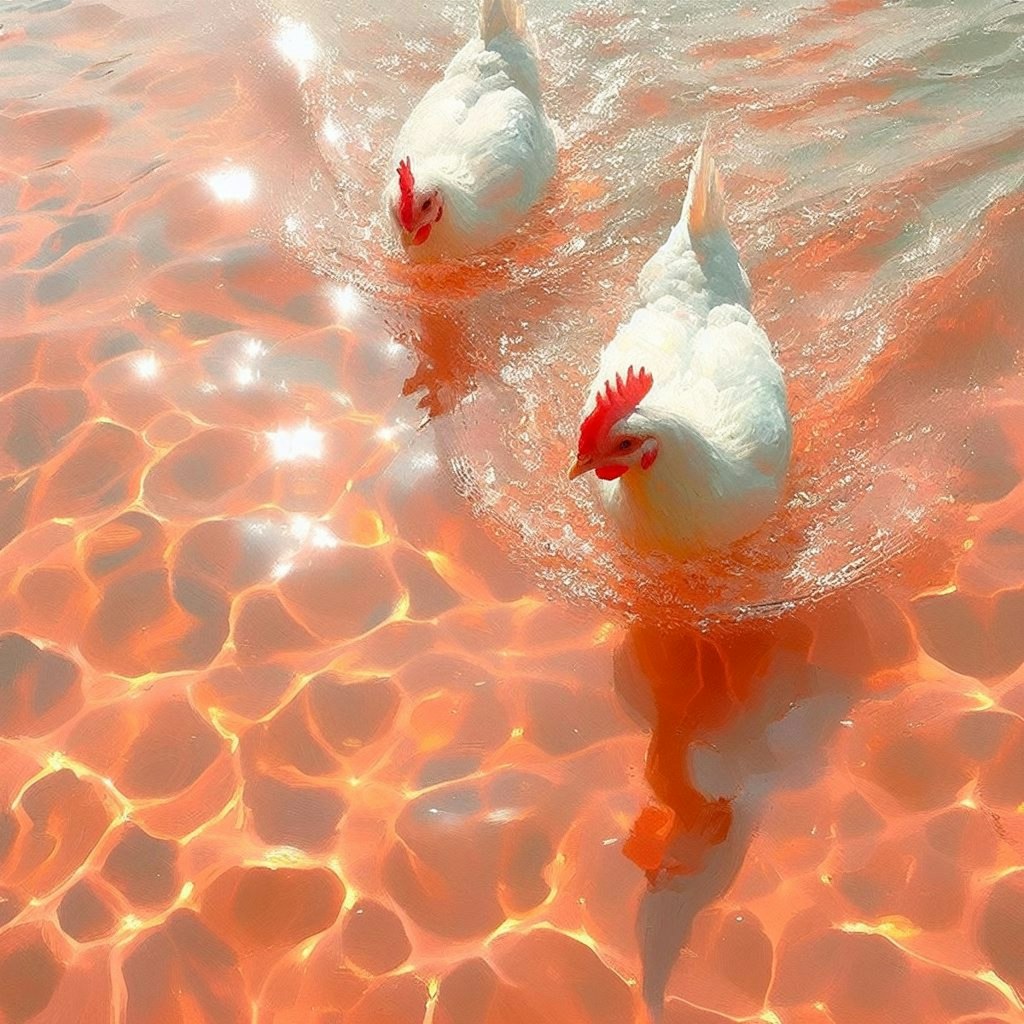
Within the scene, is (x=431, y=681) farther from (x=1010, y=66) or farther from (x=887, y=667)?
(x=1010, y=66)

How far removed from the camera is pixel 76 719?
141 inches

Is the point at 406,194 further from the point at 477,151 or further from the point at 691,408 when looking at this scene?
the point at 691,408

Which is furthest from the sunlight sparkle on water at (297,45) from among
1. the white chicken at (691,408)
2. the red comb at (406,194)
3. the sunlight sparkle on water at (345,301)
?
the white chicken at (691,408)

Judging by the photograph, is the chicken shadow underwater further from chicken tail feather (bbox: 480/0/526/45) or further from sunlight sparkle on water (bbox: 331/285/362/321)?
chicken tail feather (bbox: 480/0/526/45)

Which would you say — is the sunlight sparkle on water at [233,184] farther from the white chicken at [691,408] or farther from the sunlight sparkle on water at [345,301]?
the white chicken at [691,408]

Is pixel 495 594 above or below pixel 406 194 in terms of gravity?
below

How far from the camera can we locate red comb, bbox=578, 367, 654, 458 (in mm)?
3010

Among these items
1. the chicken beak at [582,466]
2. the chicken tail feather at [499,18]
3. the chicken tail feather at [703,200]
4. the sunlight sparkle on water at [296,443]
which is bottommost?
the sunlight sparkle on water at [296,443]

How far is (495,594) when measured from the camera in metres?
3.85

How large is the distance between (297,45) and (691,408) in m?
3.97

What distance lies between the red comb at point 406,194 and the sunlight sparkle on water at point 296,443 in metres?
0.91

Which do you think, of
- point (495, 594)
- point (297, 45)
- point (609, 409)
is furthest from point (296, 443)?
point (297, 45)

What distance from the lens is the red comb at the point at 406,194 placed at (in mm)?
4441

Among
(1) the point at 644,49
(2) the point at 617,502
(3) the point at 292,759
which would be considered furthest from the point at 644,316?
(1) the point at 644,49
